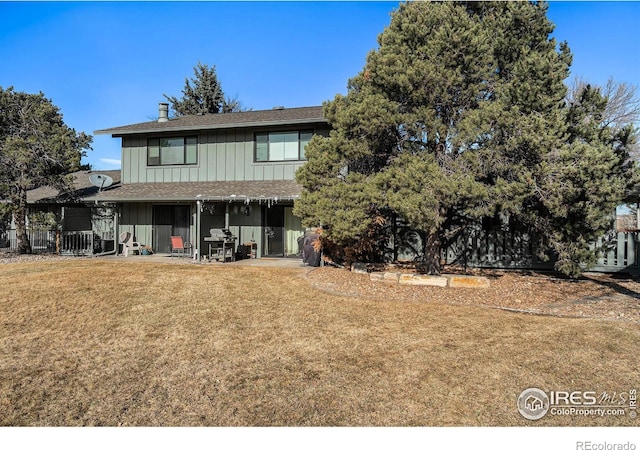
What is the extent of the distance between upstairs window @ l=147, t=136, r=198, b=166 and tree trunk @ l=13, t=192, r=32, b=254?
4646 mm

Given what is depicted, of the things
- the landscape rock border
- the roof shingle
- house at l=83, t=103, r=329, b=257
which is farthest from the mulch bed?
the roof shingle

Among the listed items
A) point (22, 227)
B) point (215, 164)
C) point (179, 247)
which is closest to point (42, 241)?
point (22, 227)

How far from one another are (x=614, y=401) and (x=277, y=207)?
1182 centimetres

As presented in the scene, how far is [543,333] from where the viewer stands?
17.4 feet

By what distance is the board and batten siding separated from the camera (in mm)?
14305

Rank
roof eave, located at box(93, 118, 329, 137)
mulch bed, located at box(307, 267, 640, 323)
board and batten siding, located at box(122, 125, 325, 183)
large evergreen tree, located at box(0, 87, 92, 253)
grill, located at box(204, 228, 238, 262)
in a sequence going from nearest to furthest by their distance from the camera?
mulch bed, located at box(307, 267, 640, 323), grill, located at box(204, 228, 238, 262), roof eave, located at box(93, 118, 329, 137), large evergreen tree, located at box(0, 87, 92, 253), board and batten siding, located at box(122, 125, 325, 183)

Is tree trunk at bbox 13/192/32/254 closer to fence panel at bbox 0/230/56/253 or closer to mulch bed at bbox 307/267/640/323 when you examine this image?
fence panel at bbox 0/230/56/253

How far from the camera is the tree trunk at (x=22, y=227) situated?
14.1 m

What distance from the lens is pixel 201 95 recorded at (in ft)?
105

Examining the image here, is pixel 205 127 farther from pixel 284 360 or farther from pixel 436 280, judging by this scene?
pixel 284 360
